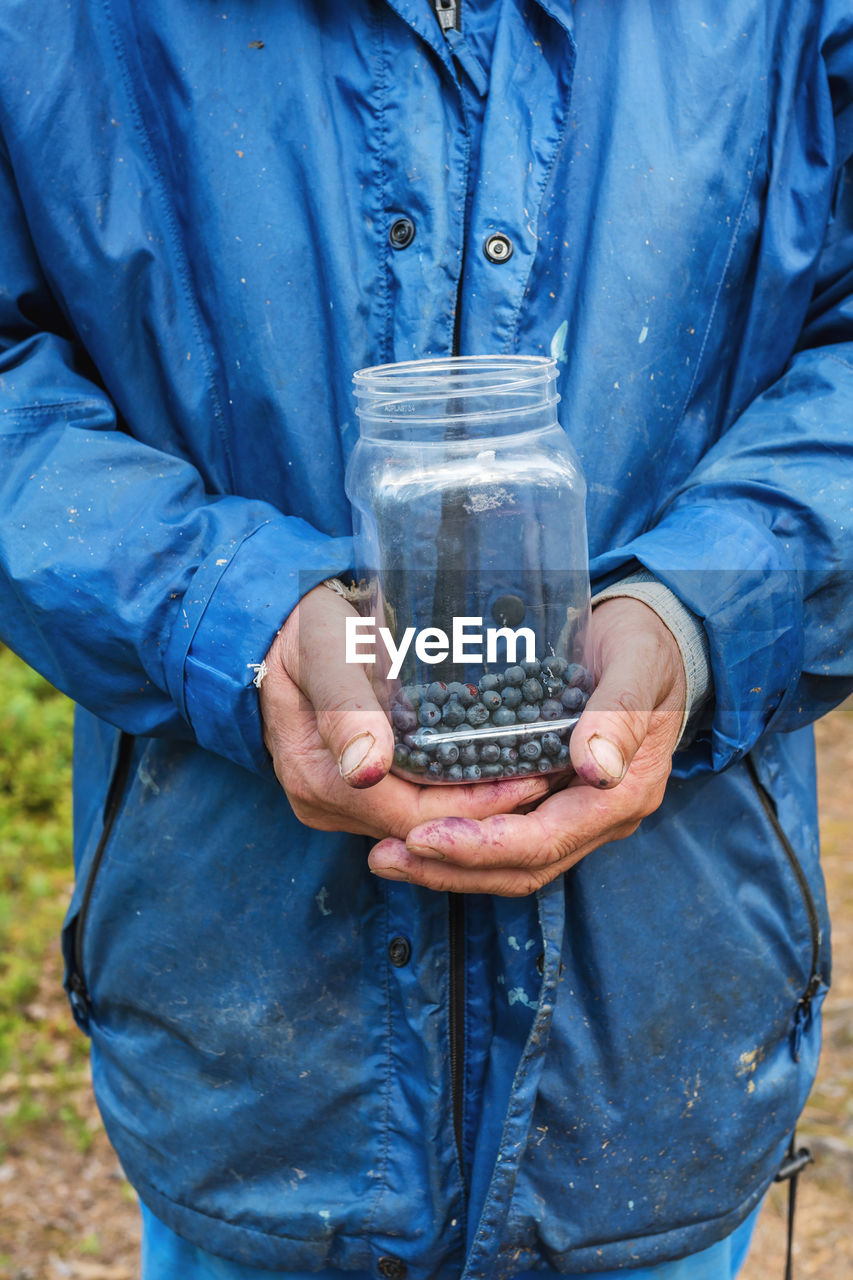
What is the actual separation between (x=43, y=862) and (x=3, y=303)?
8.84 ft

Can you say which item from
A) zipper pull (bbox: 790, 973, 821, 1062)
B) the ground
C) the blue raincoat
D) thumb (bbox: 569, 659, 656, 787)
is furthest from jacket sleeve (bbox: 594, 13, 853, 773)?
the ground

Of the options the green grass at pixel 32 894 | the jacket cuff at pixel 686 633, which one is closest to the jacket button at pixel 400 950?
the jacket cuff at pixel 686 633

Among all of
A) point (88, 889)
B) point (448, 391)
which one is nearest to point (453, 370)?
point (448, 391)

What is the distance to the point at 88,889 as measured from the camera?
4.53ft

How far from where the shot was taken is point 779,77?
1.26 meters

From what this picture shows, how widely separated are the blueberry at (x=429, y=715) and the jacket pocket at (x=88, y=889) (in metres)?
0.41

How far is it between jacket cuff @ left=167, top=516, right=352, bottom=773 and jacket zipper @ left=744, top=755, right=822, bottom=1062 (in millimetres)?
526

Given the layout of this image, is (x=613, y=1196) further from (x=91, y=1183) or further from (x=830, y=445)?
(x=91, y=1183)

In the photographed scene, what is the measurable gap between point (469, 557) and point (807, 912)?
0.58 m

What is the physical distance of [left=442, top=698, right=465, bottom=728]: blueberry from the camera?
44.4 inches

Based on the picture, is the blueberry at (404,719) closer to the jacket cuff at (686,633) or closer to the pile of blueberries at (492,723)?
the pile of blueberries at (492,723)

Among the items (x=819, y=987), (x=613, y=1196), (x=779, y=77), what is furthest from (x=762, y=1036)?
(x=779, y=77)

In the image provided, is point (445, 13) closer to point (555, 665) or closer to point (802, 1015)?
point (555, 665)

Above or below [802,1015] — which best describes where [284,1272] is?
below
